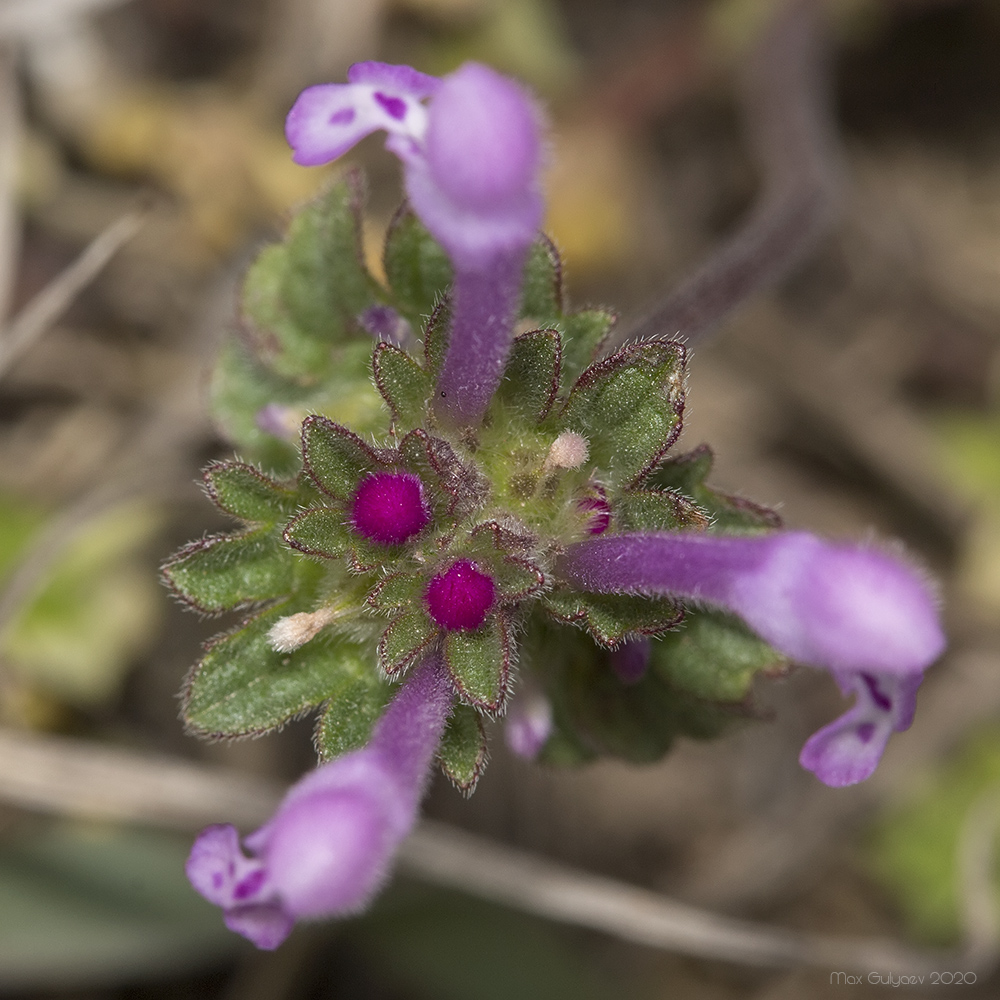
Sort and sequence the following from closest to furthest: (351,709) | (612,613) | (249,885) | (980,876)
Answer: (249,885) < (612,613) < (351,709) < (980,876)

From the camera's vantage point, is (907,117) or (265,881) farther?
(907,117)

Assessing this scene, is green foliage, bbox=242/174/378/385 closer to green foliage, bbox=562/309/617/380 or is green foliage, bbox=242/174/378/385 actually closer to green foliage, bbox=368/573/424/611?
green foliage, bbox=562/309/617/380

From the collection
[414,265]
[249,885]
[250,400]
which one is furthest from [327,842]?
[250,400]

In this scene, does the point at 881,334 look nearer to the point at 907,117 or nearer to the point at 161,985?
the point at 907,117

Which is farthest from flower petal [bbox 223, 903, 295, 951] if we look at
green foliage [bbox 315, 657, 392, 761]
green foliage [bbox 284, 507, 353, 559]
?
green foliage [bbox 284, 507, 353, 559]

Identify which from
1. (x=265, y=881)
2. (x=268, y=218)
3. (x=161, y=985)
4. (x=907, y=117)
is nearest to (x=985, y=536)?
(x=907, y=117)

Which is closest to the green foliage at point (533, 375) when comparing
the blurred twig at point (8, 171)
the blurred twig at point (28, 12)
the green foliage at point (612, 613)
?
the green foliage at point (612, 613)

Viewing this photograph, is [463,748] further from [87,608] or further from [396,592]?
[87,608]
